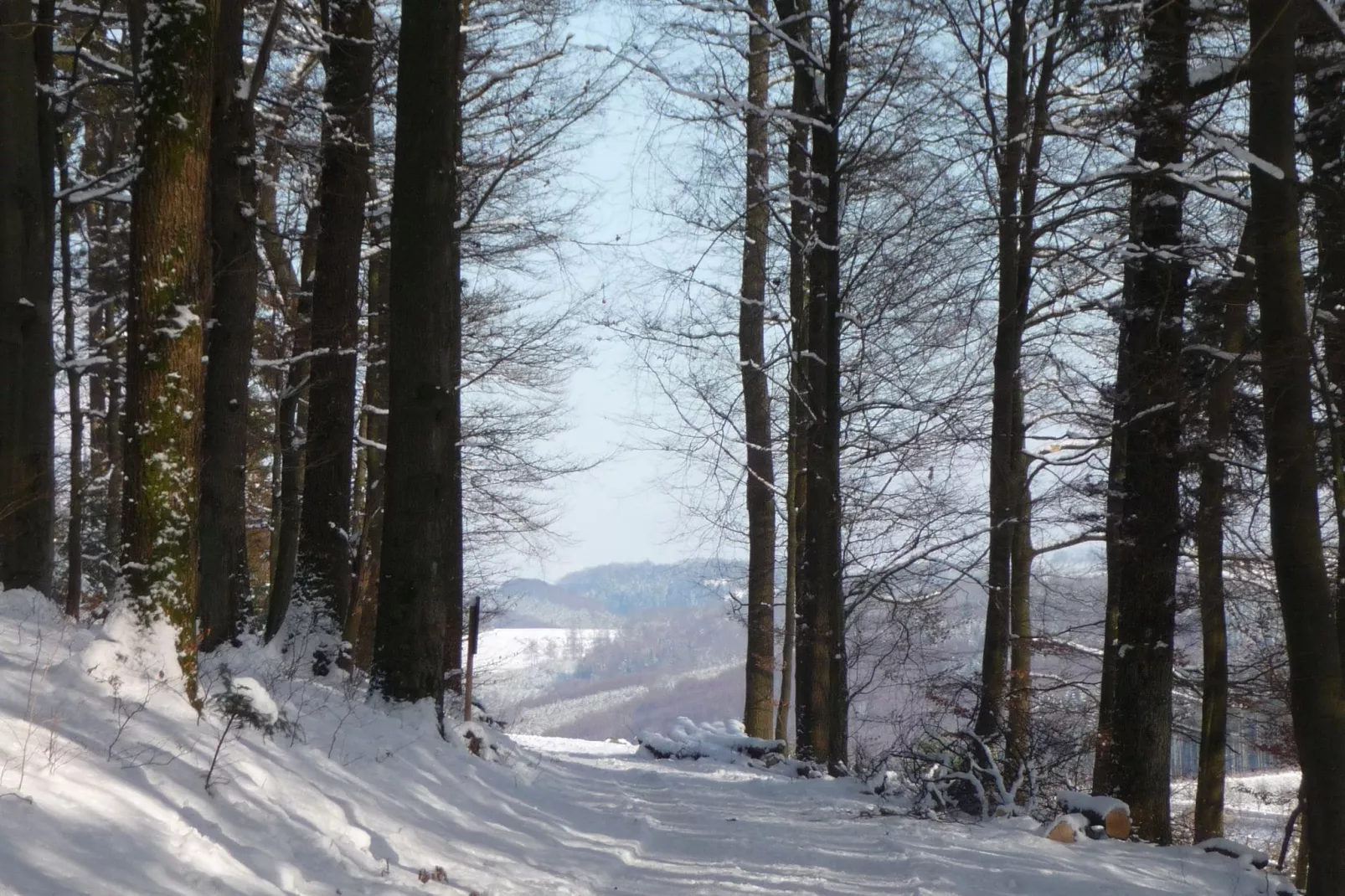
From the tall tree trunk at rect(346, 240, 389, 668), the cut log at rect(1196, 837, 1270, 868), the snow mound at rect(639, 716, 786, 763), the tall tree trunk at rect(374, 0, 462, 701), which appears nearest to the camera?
the cut log at rect(1196, 837, 1270, 868)

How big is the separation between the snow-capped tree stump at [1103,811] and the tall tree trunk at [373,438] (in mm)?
11195

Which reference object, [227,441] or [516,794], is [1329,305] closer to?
[516,794]

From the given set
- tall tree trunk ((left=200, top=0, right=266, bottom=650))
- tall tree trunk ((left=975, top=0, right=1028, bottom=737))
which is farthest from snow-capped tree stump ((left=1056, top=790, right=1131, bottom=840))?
tall tree trunk ((left=200, top=0, right=266, bottom=650))

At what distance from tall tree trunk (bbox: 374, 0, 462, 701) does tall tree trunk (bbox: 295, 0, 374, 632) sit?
9.66 feet

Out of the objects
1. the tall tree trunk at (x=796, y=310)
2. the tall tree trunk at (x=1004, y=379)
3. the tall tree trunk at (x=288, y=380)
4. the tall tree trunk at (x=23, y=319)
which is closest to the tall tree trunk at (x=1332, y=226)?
the tall tree trunk at (x=1004, y=379)

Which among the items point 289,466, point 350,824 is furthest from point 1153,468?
point 289,466

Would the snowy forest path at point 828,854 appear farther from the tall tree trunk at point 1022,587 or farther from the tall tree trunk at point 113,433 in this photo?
the tall tree trunk at point 113,433

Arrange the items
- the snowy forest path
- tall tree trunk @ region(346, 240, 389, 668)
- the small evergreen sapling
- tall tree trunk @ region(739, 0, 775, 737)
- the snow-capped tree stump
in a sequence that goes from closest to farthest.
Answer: the snowy forest path → the small evergreen sapling → the snow-capped tree stump → tall tree trunk @ region(346, 240, 389, 668) → tall tree trunk @ region(739, 0, 775, 737)

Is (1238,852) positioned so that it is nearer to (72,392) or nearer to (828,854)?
(828,854)

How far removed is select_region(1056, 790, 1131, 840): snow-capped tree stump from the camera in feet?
23.8

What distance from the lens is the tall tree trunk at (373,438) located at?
54.5 ft

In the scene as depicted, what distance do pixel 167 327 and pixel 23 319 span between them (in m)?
4.65

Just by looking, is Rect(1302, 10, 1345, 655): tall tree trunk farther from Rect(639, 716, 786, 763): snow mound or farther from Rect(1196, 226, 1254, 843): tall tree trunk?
Rect(639, 716, 786, 763): snow mound

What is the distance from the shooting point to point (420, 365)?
8555mm
